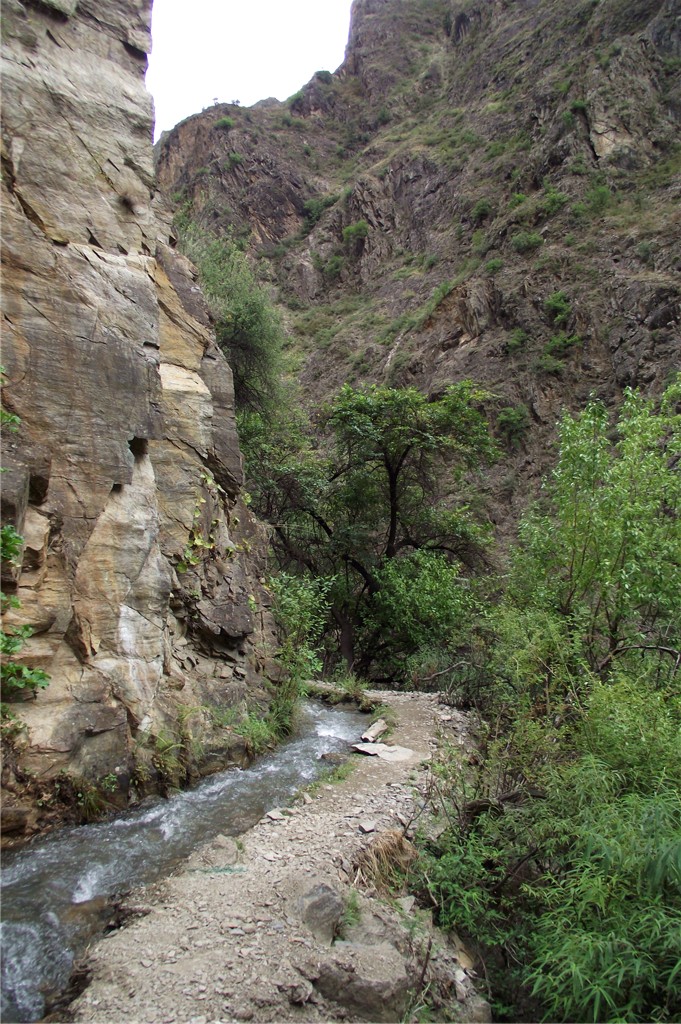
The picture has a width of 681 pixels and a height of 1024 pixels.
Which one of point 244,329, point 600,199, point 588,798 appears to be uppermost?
point 600,199

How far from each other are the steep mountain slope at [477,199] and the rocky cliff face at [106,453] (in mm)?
11052

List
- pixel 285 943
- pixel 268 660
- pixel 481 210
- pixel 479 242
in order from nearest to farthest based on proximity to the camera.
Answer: pixel 285 943 → pixel 268 660 → pixel 479 242 → pixel 481 210

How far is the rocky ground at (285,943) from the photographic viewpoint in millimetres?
3482

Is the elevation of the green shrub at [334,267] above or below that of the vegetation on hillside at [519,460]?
above

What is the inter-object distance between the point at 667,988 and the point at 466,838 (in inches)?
82.6

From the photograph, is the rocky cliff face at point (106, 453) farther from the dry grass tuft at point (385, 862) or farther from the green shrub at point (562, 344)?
the green shrub at point (562, 344)

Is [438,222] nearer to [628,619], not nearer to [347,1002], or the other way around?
[628,619]

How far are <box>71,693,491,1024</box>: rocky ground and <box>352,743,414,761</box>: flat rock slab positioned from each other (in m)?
1.93

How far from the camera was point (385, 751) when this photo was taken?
307 inches

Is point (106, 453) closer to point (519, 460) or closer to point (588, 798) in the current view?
point (588, 798)

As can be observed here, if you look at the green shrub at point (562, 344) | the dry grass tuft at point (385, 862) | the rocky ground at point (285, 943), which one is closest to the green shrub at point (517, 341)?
the green shrub at point (562, 344)

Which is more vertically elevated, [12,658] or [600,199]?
[600,199]

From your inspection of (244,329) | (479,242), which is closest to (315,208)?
(479,242)

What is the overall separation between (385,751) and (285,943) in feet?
13.0
